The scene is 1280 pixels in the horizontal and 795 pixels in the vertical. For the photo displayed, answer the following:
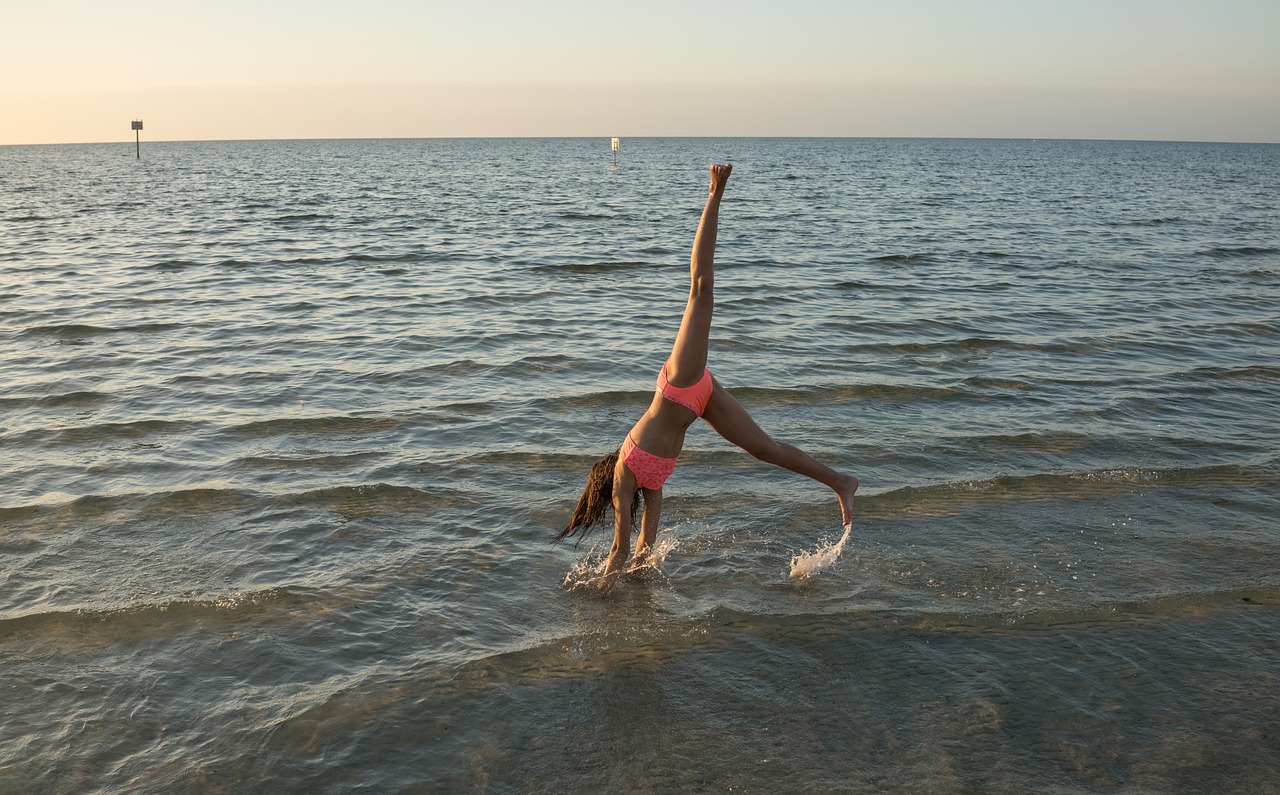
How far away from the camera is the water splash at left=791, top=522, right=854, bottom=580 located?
255 inches

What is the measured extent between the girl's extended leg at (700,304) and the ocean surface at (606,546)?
1.53 meters

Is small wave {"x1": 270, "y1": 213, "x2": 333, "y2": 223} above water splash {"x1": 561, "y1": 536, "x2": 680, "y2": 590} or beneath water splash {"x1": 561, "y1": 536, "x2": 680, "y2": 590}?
above

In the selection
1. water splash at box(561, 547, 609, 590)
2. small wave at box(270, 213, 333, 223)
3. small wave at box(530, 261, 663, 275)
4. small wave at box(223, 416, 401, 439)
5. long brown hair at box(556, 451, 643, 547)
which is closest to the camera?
long brown hair at box(556, 451, 643, 547)

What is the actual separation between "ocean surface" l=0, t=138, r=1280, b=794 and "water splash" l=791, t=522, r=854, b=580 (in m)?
0.15

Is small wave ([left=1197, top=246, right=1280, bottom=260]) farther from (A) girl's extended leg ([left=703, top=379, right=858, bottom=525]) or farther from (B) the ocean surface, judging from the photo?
(A) girl's extended leg ([left=703, top=379, right=858, bottom=525])

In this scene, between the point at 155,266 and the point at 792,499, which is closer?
the point at 792,499

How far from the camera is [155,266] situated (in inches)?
782

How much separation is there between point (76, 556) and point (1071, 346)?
1197 centimetres

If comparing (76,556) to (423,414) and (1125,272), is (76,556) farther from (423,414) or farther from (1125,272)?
(1125,272)

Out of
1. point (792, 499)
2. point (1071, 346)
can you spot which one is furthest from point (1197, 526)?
point (1071, 346)

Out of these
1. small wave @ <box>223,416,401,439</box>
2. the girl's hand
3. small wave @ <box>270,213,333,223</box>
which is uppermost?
the girl's hand

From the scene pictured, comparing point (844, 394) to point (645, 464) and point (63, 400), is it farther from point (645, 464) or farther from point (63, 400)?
point (63, 400)

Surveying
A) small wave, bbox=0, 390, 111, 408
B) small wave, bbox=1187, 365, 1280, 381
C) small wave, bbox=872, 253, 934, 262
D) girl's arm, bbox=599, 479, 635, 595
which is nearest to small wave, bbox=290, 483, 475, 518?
girl's arm, bbox=599, 479, 635, 595

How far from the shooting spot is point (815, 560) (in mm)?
6590
